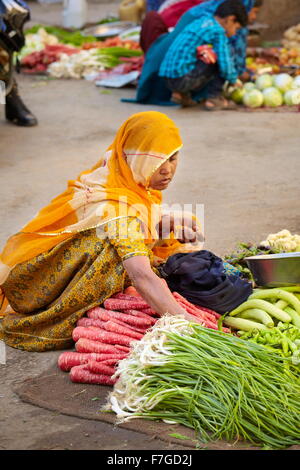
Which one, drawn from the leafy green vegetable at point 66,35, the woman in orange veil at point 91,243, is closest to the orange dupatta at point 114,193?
the woman in orange veil at point 91,243

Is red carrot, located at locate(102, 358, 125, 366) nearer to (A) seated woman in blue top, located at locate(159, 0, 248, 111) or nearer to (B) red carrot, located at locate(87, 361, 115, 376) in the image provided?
(B) red carrot, located at locate(87, 361, 115, 376)

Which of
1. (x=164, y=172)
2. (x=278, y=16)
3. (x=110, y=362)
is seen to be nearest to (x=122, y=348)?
(x=110, y=362)

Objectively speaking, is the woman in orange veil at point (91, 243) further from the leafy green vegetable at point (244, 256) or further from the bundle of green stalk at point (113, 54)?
the bundle of green stalk at point (113, 54)

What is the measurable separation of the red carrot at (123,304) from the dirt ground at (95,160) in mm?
355

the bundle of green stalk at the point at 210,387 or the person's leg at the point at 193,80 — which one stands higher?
the bundle of green stalk at the point at 210,387

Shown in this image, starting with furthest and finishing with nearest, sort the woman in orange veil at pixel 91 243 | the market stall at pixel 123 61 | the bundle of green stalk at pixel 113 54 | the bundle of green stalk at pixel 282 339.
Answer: the bundle of green stalk at pixel 113 54
the market stall at pixel 123 61
the woman in orange veil at pixel 91 243
the bundle of green stalk at pixel 282 339

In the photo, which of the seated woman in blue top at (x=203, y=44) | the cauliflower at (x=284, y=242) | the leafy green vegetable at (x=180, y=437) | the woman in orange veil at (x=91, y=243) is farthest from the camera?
the seated woman in blue top at (x=203, y=44)

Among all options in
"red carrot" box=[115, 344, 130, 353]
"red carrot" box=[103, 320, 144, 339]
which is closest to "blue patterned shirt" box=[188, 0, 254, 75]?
"red carrot" box=[103, 320, 144, 339]

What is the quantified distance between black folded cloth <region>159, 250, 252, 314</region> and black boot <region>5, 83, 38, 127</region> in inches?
171

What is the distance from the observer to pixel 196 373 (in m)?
2.67

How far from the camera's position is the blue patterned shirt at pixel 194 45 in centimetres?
729

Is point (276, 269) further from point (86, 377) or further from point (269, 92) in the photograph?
point (269, 92)
